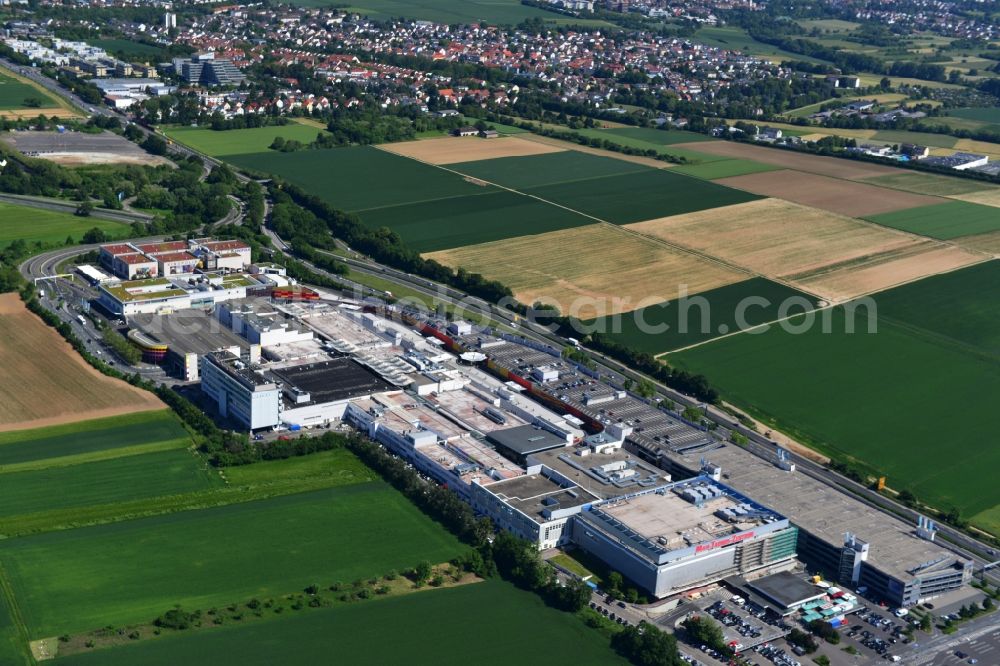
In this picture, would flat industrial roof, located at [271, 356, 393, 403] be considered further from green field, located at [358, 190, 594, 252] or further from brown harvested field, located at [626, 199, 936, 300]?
brown harvested field, located at [626, 199, 936, 300]

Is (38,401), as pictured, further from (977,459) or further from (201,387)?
(977,459)

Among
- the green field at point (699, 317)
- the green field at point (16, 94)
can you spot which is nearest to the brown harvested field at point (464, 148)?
the green field at point (16, 94)

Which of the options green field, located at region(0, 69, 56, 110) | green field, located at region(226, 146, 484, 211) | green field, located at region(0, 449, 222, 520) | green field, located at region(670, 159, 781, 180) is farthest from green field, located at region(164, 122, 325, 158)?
green field, located at region(0, 449, 222, 520)

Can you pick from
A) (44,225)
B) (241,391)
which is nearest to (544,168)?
(44,225)

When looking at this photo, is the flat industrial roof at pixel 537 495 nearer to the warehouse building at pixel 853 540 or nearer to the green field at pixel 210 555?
the green field at pixel 210 555

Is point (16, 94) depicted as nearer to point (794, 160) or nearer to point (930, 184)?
point (794, 160)

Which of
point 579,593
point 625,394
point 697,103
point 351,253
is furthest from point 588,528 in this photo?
point 697,103
